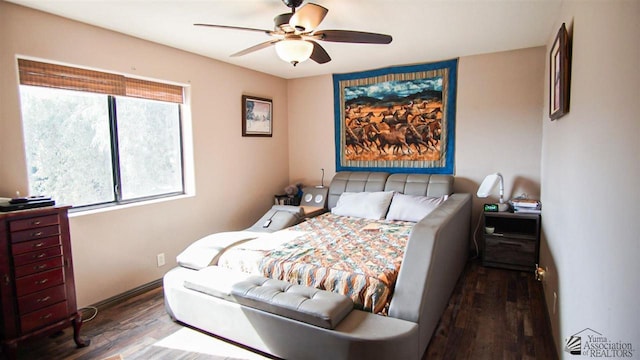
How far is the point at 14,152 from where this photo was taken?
2410mm

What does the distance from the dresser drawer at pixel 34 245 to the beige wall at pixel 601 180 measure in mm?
2897

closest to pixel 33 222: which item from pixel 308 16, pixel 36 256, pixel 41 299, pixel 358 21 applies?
pixel 36 256

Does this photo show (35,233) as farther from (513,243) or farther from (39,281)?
(513,243)

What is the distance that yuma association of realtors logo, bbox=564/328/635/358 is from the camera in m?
1.01

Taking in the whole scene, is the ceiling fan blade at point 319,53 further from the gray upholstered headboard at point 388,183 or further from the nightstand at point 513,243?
the nightstand at point 513,243

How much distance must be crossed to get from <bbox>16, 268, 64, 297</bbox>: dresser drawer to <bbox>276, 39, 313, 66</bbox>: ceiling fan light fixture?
2097mm

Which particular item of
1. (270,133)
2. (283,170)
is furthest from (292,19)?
(283,170)

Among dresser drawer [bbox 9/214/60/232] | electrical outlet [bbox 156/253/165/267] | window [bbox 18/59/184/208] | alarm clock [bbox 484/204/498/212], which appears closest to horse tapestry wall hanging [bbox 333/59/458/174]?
alarm clock [bbox 484/204/498/212]

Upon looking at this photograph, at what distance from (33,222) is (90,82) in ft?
4.12

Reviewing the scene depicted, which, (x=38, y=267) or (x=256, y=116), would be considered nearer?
(x=38, y=267)

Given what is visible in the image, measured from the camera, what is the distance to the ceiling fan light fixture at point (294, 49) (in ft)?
7.76

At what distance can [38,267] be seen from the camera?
219 cm

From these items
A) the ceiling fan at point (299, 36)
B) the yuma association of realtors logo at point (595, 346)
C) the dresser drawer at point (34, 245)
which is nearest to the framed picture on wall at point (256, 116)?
the ceiling fan at point (299, 36)

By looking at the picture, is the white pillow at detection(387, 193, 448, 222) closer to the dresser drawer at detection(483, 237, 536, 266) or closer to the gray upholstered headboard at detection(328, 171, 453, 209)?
the gray upholstered headboard at detection(328, 171, 453, 209)
